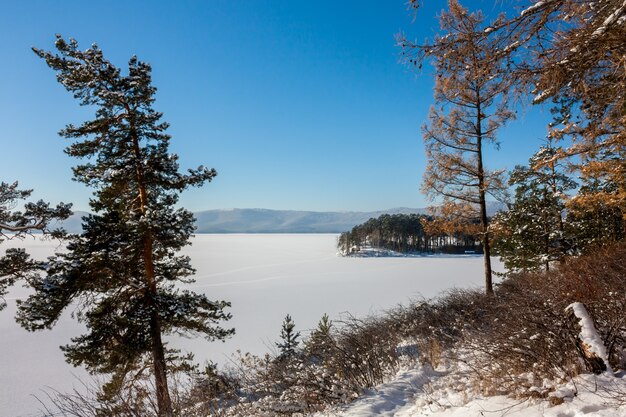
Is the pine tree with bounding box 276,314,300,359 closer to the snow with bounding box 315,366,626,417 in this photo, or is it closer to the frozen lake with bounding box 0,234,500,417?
the frozen lake with bounding box 0,234,500,417

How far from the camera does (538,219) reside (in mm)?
16453

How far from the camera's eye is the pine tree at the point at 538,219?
1562 cm

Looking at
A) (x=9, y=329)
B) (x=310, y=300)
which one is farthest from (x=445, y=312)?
(x=9, y=329)

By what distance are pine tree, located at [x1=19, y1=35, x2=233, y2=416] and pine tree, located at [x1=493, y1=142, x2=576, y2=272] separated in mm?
13390

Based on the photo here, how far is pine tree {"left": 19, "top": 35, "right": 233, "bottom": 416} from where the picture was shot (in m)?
8.04

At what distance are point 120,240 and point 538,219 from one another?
693 inches

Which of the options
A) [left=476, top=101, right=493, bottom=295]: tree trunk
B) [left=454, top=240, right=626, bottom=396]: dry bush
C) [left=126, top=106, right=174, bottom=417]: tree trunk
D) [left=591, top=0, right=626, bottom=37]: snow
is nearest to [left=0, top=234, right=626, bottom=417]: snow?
[left=454, top=240, right=626, bottom=396]: dry bush

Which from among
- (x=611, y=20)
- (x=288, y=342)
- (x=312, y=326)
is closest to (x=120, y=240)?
(x=288, y=342)

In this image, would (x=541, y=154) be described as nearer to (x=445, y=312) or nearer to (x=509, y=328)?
(x=445, y=312)

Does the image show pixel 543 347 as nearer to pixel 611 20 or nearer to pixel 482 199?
pixel 611 20

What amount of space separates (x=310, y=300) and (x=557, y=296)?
100 ft

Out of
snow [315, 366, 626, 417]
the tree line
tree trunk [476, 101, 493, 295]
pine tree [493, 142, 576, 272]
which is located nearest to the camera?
snow [315, 366, 626, 417]

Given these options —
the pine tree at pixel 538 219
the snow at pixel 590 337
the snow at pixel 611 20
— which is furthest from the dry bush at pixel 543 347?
the pine tree at pixel 538 219

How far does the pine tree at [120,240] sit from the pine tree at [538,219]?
43.9 feet
